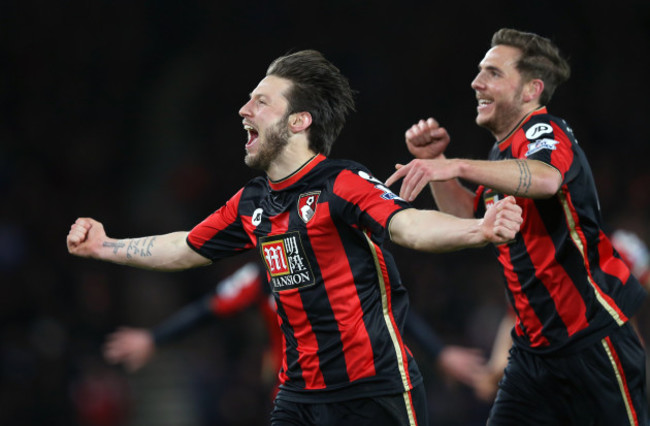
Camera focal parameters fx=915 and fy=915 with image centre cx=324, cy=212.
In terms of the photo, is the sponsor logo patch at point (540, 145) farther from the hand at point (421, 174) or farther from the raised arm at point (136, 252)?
the raised arm at point (136, 252)

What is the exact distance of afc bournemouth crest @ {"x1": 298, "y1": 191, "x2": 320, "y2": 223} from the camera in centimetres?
360

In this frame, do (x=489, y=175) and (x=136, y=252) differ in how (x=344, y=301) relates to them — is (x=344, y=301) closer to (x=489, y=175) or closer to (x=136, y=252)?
(x=489, y=175)

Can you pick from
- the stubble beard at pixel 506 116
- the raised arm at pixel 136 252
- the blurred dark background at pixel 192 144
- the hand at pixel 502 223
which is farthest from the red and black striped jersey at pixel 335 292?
the blurred dark background at pixel 192 144

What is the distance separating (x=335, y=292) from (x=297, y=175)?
1.71 feet

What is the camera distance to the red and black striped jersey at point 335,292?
11.6ft

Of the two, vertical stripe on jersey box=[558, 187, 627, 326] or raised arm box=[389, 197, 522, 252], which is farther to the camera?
vertical stripe on jersey box=[558, 187, 627, 326]

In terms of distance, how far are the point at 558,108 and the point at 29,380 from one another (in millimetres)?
6690

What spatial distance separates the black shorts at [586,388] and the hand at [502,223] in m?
1.43

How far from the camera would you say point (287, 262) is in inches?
144

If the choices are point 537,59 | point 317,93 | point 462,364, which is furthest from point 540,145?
point 462,364

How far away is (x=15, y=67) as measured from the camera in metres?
12.0

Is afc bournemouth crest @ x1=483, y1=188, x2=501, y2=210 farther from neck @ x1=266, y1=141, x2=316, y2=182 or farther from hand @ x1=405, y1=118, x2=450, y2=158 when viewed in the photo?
neck @ x1=266, y1=141, x2=316, y2=182

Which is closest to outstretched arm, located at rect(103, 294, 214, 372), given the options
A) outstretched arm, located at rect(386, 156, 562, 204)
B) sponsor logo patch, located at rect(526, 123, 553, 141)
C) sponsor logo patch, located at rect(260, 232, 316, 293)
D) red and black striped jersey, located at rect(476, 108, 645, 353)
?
sponsor logo patch, located at rect(260, 232, 316, 293)

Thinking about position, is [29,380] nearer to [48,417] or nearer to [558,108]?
[48,417]
